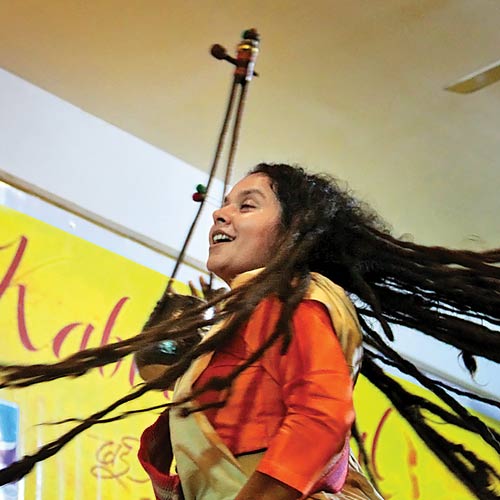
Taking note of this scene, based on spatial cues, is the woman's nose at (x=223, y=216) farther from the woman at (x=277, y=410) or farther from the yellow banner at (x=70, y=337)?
the yellow banner at (x=70, y=337)

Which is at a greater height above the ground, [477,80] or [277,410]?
[477,80]

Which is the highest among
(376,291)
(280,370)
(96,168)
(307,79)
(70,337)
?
(307,79)

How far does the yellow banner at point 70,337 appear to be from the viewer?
1.44 metres

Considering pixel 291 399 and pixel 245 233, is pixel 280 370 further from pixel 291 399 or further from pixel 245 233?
pixel 245 233

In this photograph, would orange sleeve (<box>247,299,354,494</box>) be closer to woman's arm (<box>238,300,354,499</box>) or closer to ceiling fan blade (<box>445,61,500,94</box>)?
woman's arm (<box>238,300,354,499</box>)

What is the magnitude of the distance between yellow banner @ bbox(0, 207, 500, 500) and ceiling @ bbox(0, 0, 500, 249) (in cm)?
34

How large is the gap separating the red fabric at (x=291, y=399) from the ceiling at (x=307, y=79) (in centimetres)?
91

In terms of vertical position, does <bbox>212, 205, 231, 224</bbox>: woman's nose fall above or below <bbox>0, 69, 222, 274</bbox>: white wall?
below

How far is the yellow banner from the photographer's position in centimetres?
144

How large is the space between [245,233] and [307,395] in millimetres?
255

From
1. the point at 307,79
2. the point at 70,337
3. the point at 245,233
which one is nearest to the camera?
the point at 245,233

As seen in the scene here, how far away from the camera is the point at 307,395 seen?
2.43 feet

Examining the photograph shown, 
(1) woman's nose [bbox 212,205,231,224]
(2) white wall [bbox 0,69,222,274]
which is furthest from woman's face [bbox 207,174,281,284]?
(2) white wall [bbox 0,69,222,274]

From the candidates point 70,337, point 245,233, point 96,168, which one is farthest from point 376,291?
point 96,168
